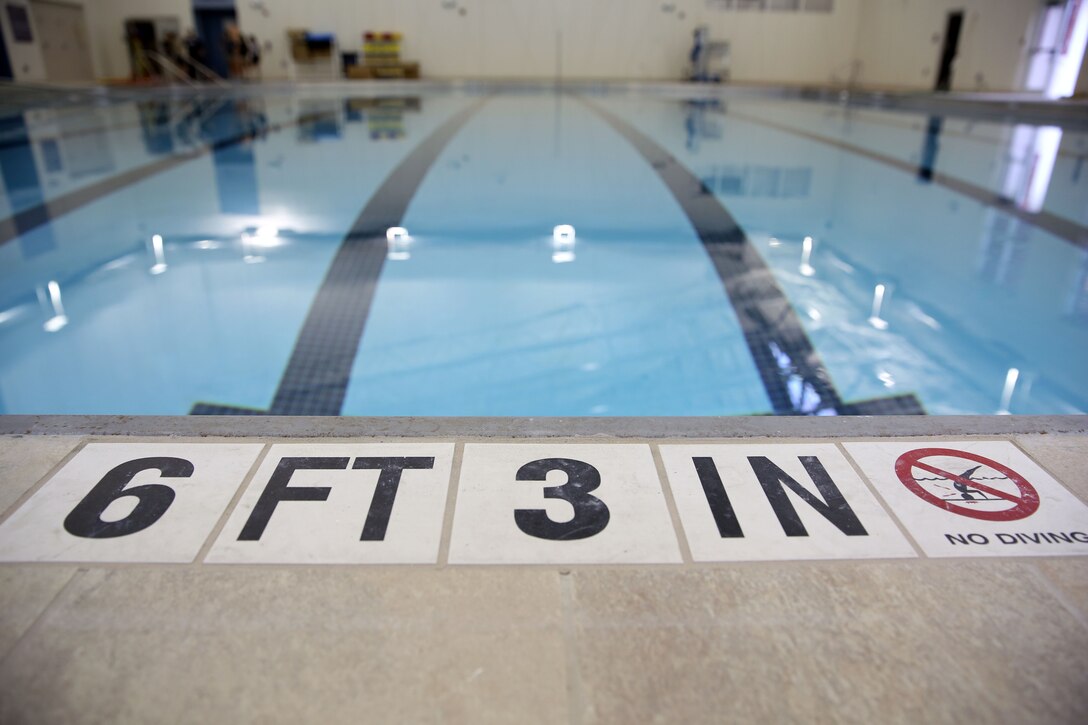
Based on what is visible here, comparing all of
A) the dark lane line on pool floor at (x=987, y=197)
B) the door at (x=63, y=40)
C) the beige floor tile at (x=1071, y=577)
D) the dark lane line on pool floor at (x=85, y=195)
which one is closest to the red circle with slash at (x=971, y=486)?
the beige floor tile at (x=1071, y=577)

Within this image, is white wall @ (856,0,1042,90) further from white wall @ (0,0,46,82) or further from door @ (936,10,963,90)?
white wall @ (0,0,46,82)

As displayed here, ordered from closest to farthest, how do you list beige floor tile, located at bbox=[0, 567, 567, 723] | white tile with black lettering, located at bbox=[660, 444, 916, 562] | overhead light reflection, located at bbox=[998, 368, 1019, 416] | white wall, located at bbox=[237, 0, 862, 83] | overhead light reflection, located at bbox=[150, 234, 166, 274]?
beige floor tile, located at bbox=[0, 567, 567, 723] → white tile with black lettering, located at bbox=[660, 444, 916, 562] → overhead light reflection, located at bbox=[998, 368, 1019, 416] → overhead light reflection, located at bbox=[150, 234, 166, 274] → white wall, located at bbox=[237, 0, 862, 83]

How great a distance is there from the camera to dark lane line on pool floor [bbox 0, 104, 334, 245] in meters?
4.24

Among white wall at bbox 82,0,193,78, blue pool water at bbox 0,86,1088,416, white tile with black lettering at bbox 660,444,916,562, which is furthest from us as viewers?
white wall at bbox 82,0,193,78

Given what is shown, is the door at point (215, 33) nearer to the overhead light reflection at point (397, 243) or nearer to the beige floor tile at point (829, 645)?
the overhead light reflection at point (397, 243)

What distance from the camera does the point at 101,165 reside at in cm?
600

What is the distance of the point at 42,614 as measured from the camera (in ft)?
2.90

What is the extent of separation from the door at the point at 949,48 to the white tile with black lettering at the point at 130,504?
16884mm

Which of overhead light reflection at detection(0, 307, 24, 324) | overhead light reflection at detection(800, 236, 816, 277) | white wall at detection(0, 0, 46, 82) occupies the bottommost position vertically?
overhead light reflection at detection(0, 307, 24, 324)

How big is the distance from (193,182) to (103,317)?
8.86 feet

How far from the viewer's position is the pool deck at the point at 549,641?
76cm

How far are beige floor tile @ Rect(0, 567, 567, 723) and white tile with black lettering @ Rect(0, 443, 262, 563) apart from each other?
2.5 inches

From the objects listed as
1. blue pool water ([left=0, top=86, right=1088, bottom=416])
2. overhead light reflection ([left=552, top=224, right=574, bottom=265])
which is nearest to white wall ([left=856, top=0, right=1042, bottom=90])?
blue pool water ([left=0, top=86, right=1088, bottom=416])

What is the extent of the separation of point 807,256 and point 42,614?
4058 millimetres
